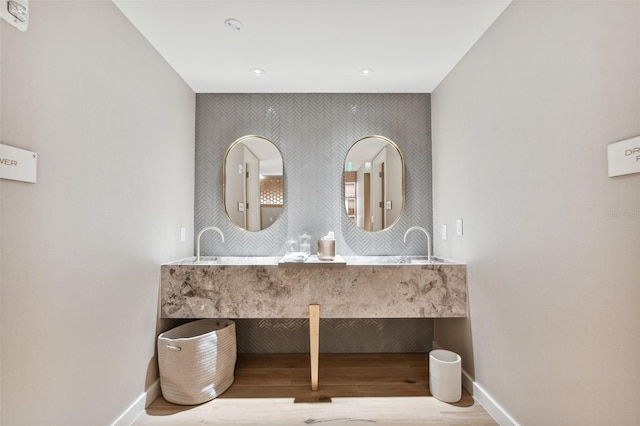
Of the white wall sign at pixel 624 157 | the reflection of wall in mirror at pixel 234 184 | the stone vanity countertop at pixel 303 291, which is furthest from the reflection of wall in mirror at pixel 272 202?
the white wall sign at pixel 624 157

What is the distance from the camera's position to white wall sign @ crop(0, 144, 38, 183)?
1097 millimetres

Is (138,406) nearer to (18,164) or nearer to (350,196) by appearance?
(18,164)

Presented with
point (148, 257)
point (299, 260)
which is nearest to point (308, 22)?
point (299, 260)

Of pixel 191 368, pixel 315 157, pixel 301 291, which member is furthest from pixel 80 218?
pixel 315 157

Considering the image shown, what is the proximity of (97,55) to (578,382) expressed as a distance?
2.50 meters

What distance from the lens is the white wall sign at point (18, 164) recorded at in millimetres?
1097

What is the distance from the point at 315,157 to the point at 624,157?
2117 mm

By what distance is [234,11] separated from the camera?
1788mm

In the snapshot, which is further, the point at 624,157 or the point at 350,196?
the point at 350,196

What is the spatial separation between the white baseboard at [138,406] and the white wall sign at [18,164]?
4.25 feet

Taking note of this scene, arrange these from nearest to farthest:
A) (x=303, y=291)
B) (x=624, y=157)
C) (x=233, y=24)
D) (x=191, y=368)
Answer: (x=624, y=157) → (x=233, y=24) → (x=191, y=368) → (x=303, y=291)

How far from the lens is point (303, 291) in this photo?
218cm

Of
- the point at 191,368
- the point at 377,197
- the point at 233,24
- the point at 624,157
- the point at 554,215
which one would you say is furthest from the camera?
the point at 377,197

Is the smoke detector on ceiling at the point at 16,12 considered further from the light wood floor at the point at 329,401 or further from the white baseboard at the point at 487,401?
the white baseboard at the point at 487,401
